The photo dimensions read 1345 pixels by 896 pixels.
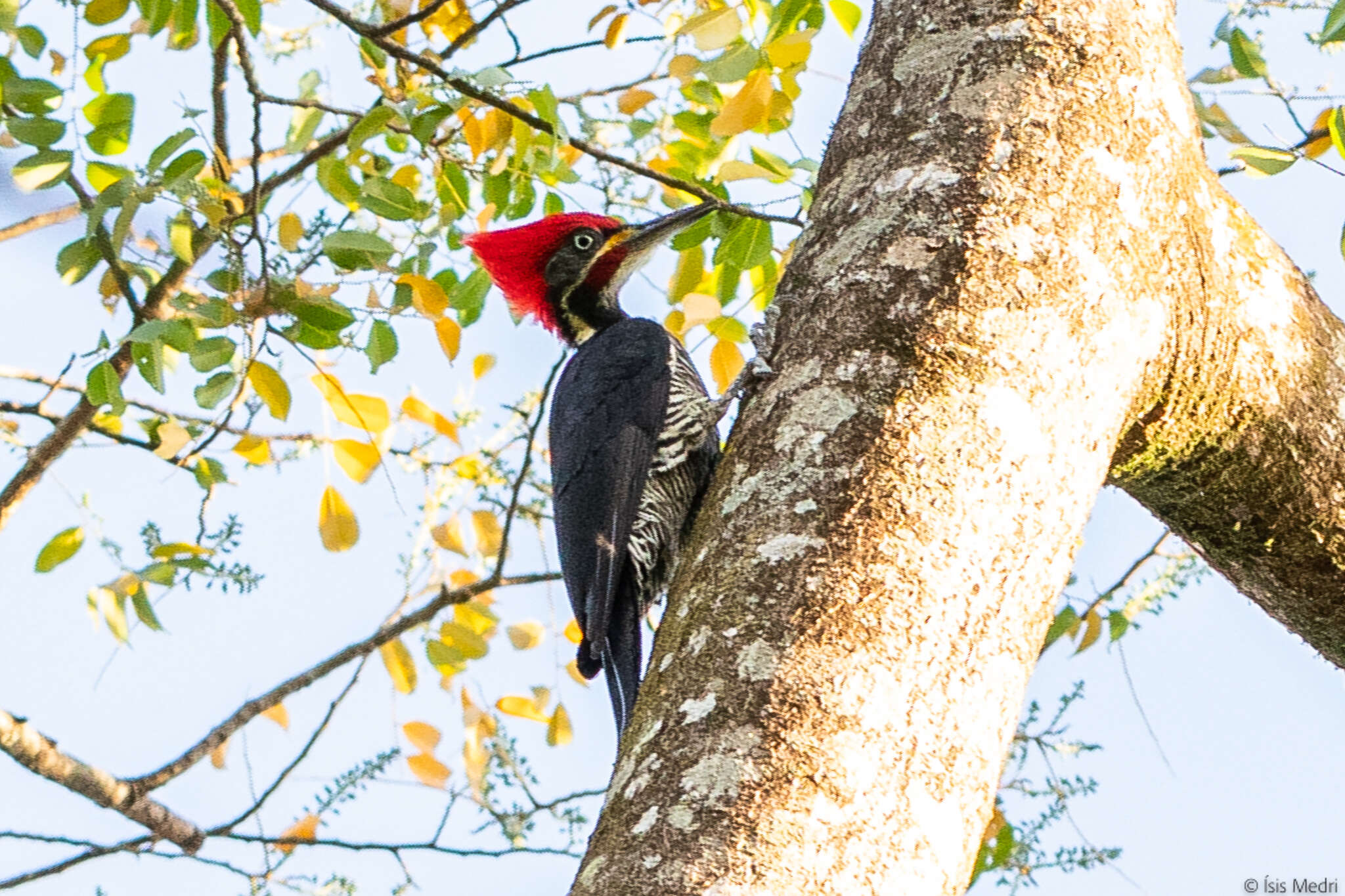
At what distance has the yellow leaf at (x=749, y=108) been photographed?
3.00 metres

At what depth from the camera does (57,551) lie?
361 centimetres

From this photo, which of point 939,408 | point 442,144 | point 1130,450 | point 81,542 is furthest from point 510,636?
point 939,408

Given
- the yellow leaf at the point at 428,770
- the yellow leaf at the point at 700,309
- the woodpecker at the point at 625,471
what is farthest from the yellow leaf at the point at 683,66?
the yellow leaf at the point at 428,770

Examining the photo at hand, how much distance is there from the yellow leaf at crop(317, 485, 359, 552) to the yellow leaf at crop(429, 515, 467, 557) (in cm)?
54

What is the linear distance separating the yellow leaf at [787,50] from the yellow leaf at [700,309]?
2.36ft

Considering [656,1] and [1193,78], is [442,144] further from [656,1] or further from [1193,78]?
[1193,78]

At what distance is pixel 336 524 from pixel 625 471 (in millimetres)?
812

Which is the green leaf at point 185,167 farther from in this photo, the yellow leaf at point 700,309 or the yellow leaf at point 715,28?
the yellow leaf at point 700,309

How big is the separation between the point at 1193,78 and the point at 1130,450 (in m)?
1.21

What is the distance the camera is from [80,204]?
10.7 feet

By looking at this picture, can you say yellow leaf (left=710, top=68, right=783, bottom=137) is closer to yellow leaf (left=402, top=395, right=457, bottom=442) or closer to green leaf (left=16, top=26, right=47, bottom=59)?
yellow leaf (left=402, top=395, right=457, bottom=442)

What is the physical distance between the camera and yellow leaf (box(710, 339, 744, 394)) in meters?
3.53

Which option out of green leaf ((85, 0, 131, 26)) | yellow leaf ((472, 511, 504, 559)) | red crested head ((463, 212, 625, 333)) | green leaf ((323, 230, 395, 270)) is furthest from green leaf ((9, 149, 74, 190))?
yellow leaf ((472, 511, 504, 559))

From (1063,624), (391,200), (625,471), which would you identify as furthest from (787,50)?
(1063,624)
